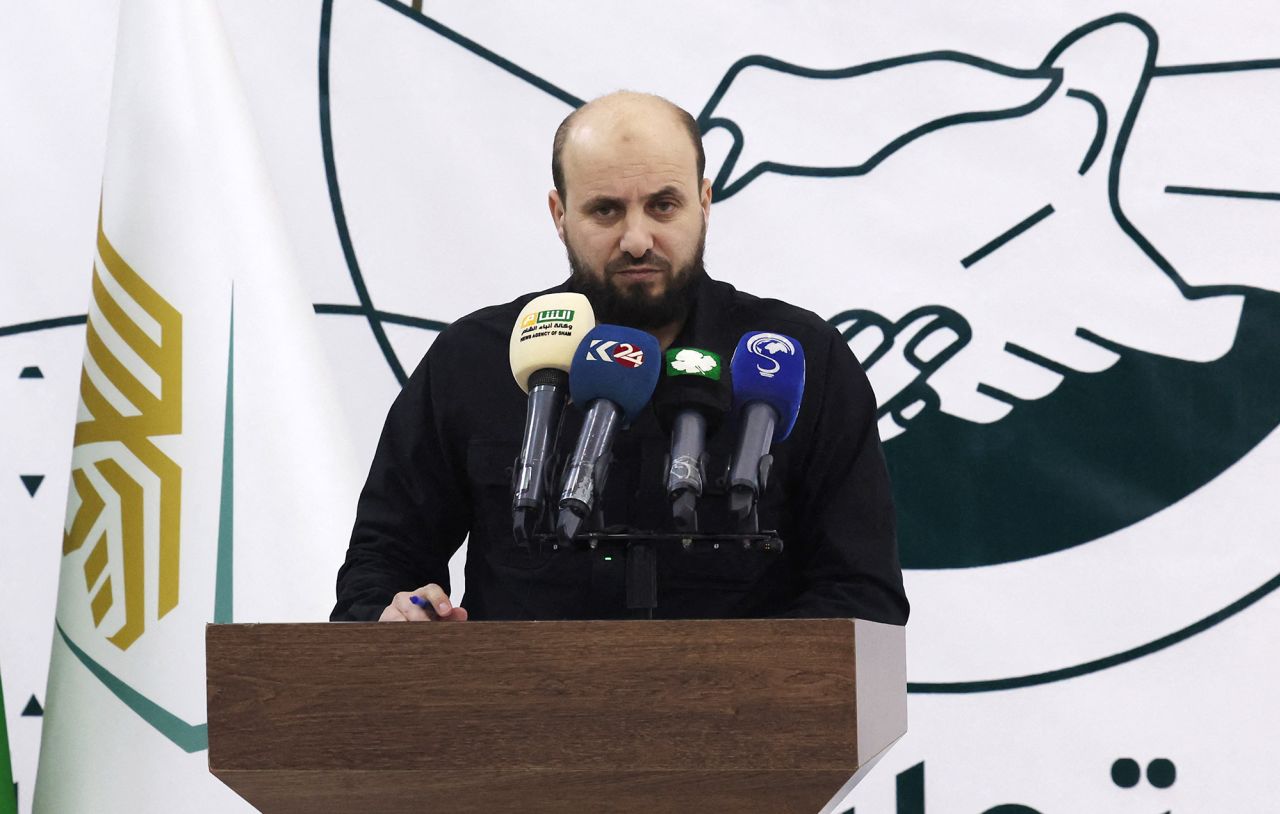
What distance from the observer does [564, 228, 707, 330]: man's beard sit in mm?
1680

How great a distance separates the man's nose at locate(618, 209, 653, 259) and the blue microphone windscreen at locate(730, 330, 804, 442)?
0.36 metres

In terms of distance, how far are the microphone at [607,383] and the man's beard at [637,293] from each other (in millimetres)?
368

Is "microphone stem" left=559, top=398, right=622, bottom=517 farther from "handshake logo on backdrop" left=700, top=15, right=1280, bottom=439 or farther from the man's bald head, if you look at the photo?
"handshake logo on backdrop" left=700, top=15, right=1280, bottom=439

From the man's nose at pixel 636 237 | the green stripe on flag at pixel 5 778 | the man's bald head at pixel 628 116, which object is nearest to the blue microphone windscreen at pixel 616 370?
the man's nose at pixel 636 237

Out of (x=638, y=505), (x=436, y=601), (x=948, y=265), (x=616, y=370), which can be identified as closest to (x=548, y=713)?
(x=436, y=601)

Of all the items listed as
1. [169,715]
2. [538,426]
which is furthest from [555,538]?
[169,715]

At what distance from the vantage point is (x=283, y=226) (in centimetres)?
243

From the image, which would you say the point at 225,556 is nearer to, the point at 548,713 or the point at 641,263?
the point at 641,263

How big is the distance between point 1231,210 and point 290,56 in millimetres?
1874

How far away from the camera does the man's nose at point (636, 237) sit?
1.65 metres

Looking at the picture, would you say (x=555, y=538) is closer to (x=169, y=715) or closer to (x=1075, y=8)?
(x=169, y=715)

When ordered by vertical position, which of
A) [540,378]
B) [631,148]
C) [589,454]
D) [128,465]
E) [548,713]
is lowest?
[548,713]

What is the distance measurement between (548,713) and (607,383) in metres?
0.36

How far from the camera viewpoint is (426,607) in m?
1.28
